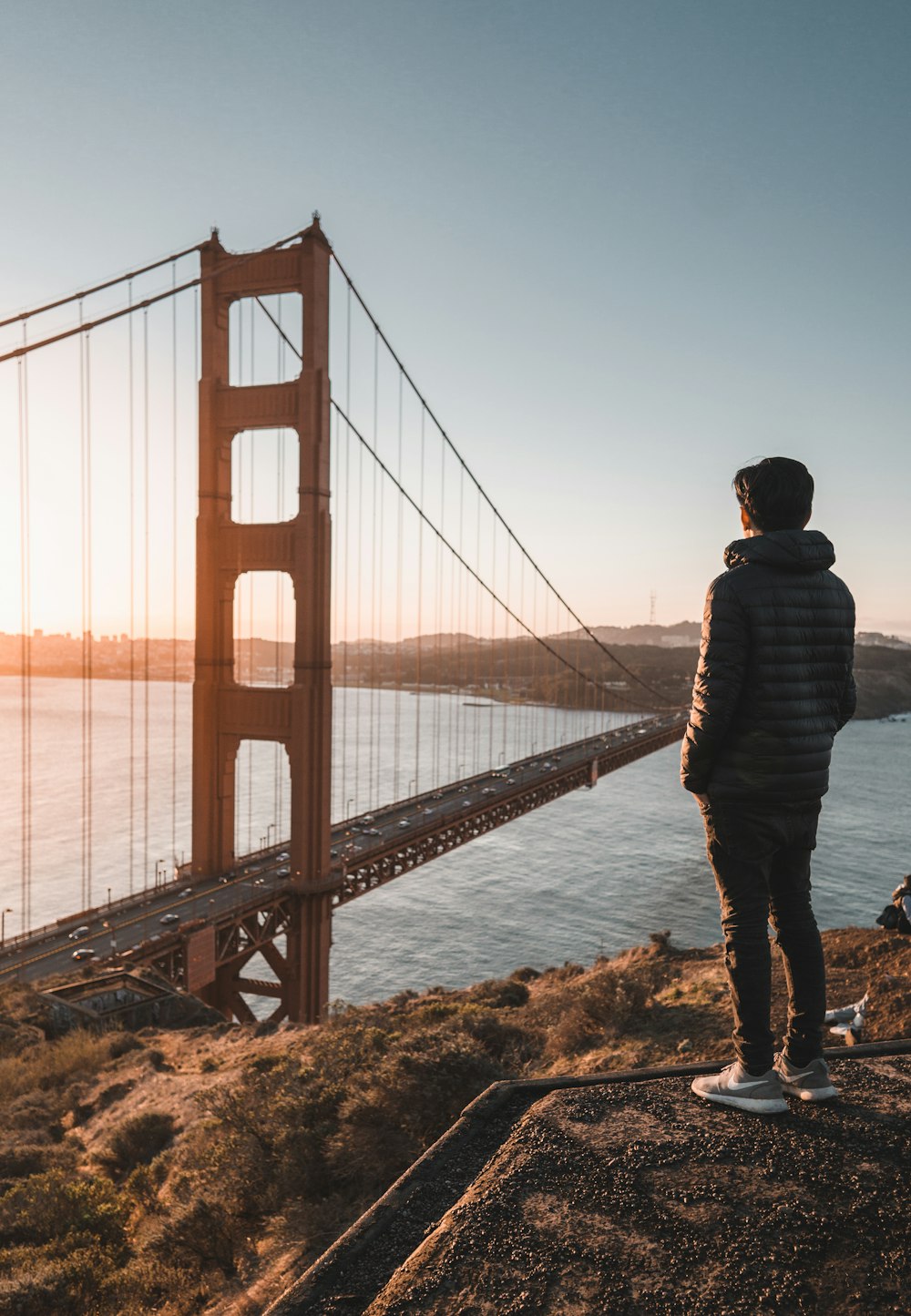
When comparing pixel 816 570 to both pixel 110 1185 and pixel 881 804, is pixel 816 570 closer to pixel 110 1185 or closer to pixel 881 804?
pixel 110 1185

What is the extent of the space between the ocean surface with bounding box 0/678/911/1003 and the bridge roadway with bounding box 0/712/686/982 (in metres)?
5.19

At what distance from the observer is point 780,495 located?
2.99 metres

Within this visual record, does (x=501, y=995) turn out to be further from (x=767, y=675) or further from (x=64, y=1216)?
(x=767, y=675)

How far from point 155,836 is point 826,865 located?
1458 inches

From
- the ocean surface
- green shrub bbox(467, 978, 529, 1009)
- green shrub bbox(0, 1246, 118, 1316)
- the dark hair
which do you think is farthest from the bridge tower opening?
the dark hair

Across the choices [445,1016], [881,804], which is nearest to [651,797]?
[881,804]

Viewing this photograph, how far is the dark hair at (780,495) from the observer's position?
299cm

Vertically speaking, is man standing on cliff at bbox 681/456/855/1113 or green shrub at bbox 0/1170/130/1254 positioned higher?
man standing on cliff at bbox 681/456/855/1113

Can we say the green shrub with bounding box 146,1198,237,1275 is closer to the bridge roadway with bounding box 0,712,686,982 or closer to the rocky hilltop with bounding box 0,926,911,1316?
the rocky hilltop with bounding box 0,926,911,1316

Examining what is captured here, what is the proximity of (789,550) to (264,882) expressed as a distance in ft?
68.8

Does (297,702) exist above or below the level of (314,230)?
below

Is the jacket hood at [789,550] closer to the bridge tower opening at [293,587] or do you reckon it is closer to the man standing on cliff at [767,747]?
the man standing on cliff at [767,747]

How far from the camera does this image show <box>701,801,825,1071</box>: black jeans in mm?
2857

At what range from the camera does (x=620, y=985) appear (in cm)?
866
